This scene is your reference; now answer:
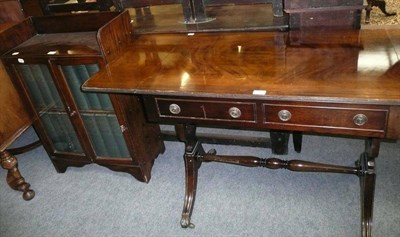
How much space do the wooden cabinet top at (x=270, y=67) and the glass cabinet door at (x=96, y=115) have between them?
41 cm

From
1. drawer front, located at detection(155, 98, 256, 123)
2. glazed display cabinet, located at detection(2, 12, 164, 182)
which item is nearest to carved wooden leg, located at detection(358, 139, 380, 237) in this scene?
drawer front, located at detection(155, 98, 256, 123)

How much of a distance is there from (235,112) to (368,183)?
0.85 m

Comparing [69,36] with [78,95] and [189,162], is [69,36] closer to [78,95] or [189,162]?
[78,95]

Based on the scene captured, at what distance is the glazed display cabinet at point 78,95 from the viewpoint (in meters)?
1.95

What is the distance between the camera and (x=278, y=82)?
1.32 m

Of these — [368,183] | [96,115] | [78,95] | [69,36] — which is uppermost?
[69,36]

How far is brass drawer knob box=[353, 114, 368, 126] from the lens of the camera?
4.16 ft

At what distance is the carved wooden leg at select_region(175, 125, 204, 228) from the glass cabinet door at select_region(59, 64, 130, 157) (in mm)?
482

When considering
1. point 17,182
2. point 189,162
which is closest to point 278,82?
point 189,162

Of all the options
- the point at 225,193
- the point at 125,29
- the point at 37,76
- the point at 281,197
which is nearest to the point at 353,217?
the point at 281,197

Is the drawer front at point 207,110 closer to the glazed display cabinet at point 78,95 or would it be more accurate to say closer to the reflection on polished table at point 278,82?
the reflection on polished table at point 278,82

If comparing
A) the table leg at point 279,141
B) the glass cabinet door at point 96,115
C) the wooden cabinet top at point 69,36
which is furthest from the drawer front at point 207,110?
the table leg at point 279,141

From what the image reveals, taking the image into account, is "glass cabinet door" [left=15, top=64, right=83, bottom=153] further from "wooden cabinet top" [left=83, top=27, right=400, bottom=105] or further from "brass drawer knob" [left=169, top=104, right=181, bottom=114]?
"brass drawer knob" [left=169, top=104, right=181, bottom=114]

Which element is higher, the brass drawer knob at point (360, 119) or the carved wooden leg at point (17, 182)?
the brass drawer knob at point (360, 119)
